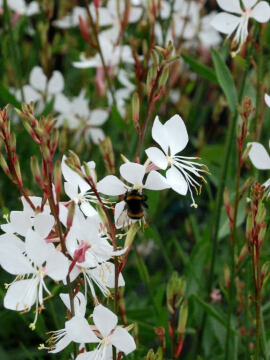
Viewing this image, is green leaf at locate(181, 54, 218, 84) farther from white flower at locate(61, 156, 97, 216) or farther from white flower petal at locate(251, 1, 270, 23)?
white flower at locate(61, 156, 97, 216)

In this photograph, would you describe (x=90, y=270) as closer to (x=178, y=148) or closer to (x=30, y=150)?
(x=178, y=148)

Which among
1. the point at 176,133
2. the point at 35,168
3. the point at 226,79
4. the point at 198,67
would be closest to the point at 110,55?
the point at 198,67

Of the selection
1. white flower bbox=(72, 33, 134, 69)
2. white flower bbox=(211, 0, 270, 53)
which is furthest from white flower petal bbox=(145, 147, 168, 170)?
white flower bbox=(72, 33, 134, 69)

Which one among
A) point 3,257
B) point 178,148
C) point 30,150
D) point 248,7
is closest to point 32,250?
point 3,257

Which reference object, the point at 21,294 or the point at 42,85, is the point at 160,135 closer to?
the point at 21,294

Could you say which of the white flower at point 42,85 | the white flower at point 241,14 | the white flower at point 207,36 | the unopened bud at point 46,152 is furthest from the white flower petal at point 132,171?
the white flower at point 207,36

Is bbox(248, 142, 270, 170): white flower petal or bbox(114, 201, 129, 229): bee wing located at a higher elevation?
bbox(248, 142, 270, 170): white flower petal
